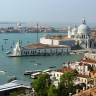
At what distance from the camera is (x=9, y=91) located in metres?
8.12

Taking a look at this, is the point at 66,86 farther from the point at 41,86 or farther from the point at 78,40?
the point at 78,40

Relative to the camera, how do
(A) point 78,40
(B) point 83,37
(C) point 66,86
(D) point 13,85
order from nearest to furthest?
(C) point 66,86 → (D) point 13,85 → (A) point 78,40 → (B) point 83,37

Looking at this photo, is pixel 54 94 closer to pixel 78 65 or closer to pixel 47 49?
pixel 78 65

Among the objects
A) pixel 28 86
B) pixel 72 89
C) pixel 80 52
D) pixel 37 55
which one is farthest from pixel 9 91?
pixel 80 52

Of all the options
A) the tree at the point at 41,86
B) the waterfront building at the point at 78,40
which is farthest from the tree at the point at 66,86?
the waterfront building at the point at 78,40

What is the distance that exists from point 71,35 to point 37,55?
251 inches

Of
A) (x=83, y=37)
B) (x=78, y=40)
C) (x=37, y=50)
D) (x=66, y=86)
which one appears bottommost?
(x=37, y=50)

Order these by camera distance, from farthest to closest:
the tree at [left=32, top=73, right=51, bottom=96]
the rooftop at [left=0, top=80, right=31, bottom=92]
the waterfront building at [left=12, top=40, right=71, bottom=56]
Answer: the waterfront building at [left=12, top=40, right=71, bottom=56] → the rooftop at [left=0, top=80, right=31, bottom=92] → the tree at [left=32, top=73, right=51, bottom=96]

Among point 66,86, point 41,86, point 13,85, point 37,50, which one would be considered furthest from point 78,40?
point 41,86

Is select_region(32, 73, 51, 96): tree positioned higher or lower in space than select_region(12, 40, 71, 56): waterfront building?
higher

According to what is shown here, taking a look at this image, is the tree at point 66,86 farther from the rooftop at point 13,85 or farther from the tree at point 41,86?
the rooftop at point 13,85

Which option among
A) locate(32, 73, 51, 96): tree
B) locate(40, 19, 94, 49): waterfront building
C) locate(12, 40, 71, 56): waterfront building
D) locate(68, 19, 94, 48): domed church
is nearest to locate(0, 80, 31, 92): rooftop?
locate(32, 73, 51, 96): tree

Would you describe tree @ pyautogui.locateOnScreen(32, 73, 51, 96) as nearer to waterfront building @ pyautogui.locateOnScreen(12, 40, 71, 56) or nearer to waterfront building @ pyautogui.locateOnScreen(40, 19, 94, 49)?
waterfront building @ pyautogui.locateOnScreen(12, 40, 71, 56)

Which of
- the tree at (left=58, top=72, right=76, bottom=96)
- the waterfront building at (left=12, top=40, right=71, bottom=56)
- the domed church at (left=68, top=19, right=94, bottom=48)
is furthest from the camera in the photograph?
the domed church at (left=68, top=19, right=94, bottom=48)
